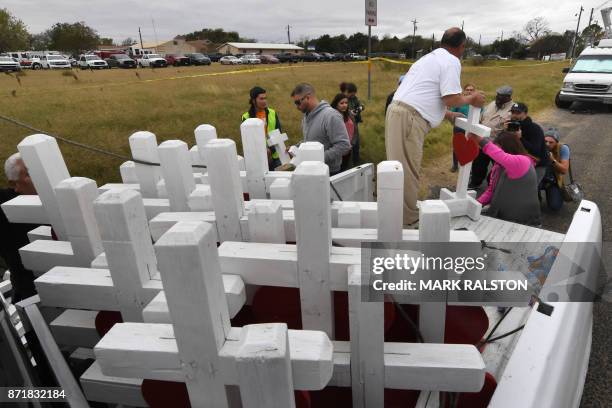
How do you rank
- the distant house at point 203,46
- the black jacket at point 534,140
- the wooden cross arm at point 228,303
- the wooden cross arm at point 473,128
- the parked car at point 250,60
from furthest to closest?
the distant house at point 203,46 < the parked car at point 250,60 < the black jacket at point 534,140 < the wooden cross arm at point 473,128 < the wooden cross arm at point 228,303

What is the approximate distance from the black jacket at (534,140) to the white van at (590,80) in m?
10.9

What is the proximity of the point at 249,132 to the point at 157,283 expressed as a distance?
90 centimetres

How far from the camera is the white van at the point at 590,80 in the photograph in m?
12.6

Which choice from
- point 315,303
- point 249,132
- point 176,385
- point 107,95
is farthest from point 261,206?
point 107,95

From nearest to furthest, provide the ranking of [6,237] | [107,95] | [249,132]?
[249,132], [6,237], [107,95]

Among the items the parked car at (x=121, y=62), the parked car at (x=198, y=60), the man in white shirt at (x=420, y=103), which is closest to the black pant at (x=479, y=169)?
the man in white shirt at (x=420, y=103)

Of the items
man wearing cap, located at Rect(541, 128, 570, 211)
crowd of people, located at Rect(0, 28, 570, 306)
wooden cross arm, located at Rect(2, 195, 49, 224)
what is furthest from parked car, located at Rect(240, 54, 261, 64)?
wooden cross arm, located at Rect(2, 195, 49, 224)

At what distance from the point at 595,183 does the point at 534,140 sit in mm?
2439

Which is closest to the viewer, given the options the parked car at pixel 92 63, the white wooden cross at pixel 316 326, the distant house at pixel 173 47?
the white wooden cross at pixel 316 326

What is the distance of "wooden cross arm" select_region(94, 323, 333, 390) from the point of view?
799mm

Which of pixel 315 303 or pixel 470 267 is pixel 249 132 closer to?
pixel 315 303

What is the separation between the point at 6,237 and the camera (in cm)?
218

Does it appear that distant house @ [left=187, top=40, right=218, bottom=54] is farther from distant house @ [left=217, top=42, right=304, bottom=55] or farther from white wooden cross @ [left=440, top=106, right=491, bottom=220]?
white wooden cross @ [left=440, top=106, right=491, bottom=220]

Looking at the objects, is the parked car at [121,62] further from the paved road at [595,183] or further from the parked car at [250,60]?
the paved road at [595,183]
